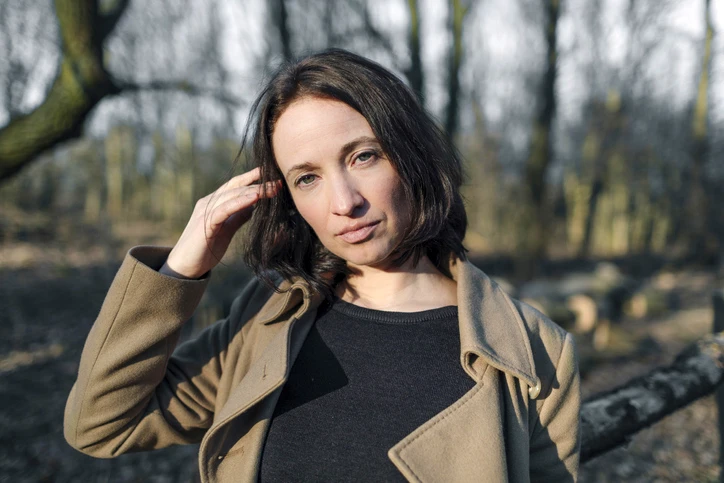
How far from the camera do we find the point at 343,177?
142 centimetres

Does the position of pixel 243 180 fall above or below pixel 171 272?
above

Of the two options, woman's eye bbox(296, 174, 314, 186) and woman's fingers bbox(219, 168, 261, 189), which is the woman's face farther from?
woman's fingers bbox(219, 168, 261, 189)

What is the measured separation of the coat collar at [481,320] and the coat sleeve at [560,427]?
0.09 m

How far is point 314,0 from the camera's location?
30.5 ft

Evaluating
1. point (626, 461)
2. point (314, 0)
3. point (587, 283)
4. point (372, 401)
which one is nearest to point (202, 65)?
point (314, 0)

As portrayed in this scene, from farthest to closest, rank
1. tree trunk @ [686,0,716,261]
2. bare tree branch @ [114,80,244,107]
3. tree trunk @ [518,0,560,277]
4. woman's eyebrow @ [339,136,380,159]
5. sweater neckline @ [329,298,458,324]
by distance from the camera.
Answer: tree trunk @ [686,0,716,261] → tree trunk @ [518,0,560,277] → bare tree branch @ [114,80,244,107] → sweater neckline @ [329,298,458,324] → woman's eyebrow @ [339,136,380,159]

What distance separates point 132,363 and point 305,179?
70 cm

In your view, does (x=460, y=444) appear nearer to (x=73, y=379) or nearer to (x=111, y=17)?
(x=111, y=17)

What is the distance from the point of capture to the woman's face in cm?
142

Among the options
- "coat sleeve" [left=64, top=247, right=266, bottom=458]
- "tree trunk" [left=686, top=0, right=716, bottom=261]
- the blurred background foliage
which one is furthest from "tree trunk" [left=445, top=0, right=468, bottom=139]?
"tree trunk" [left=686, top=0, right=716, bottom=261]

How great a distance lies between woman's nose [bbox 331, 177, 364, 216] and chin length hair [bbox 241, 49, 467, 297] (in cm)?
15

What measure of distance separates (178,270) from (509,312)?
0.97m

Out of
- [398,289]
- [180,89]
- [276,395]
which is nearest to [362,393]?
[276,395]

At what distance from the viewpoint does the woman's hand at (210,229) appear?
147 centimetres
